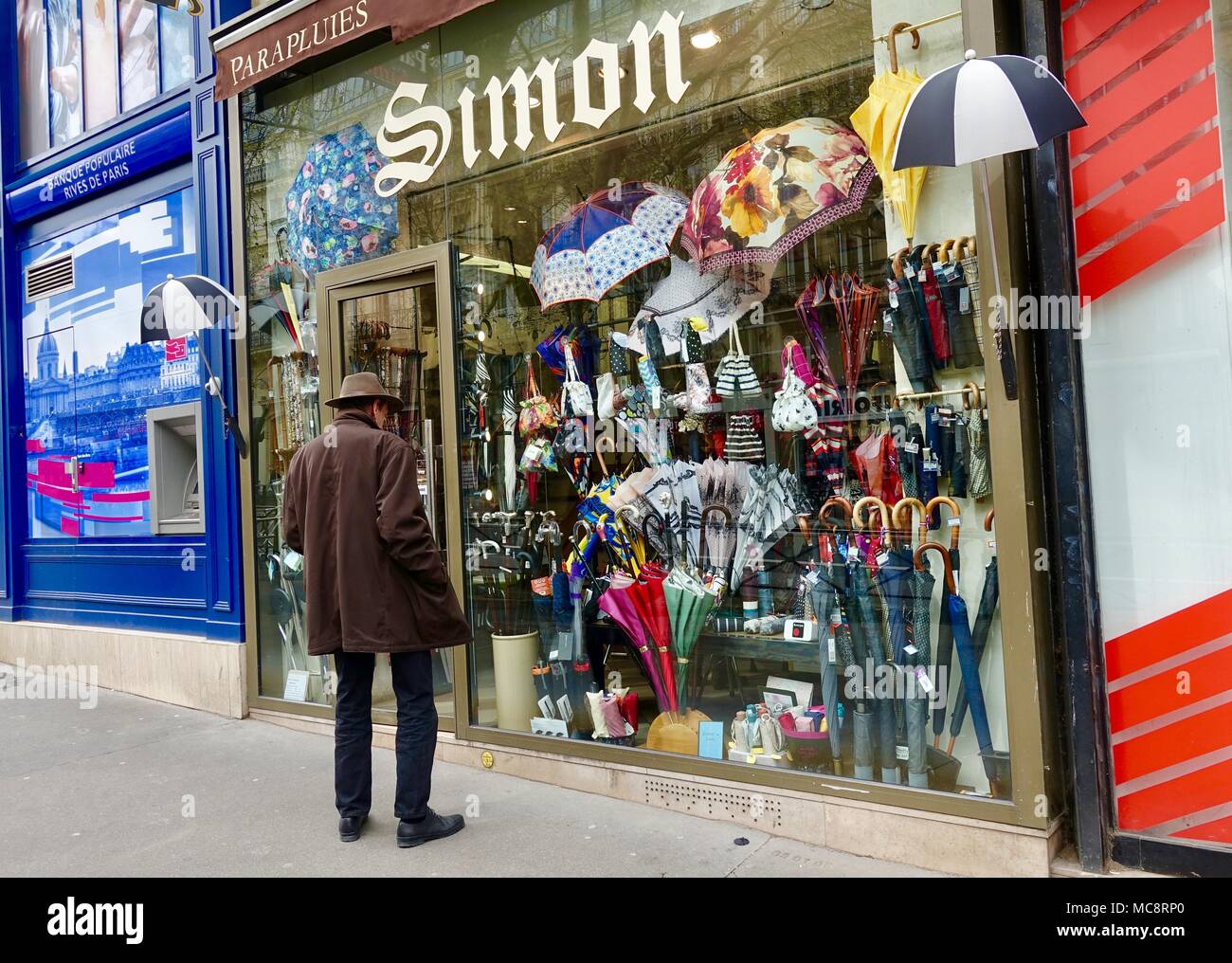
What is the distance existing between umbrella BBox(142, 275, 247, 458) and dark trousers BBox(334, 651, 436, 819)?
284 cm

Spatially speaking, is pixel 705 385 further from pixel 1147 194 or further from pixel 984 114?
pixel 1147 194

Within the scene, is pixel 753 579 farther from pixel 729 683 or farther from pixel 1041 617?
pixel 1041 617

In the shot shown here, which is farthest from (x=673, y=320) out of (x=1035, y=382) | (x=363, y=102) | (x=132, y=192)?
(x=132, y=192)

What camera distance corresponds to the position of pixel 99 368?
7.83 m

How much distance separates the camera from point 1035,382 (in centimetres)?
358

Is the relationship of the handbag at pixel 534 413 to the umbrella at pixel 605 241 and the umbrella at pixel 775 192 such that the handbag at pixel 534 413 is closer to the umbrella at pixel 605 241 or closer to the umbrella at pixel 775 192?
the umbrella at pixel 605 241

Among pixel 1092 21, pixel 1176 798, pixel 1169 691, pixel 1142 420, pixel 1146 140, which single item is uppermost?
pixel 1092 21

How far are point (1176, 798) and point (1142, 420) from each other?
138 centimetres

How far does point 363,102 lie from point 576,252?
81.0 inches

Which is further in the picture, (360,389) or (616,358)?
(616,358)

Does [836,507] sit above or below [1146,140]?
below

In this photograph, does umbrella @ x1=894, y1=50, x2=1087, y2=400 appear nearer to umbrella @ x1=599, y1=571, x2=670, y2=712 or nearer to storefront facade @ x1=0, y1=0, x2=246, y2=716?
umbrella @ x1=599, y1=571, x2=670, y2=712

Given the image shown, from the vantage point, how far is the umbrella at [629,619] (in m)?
4.70

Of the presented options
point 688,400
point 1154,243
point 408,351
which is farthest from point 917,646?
point 408,351
